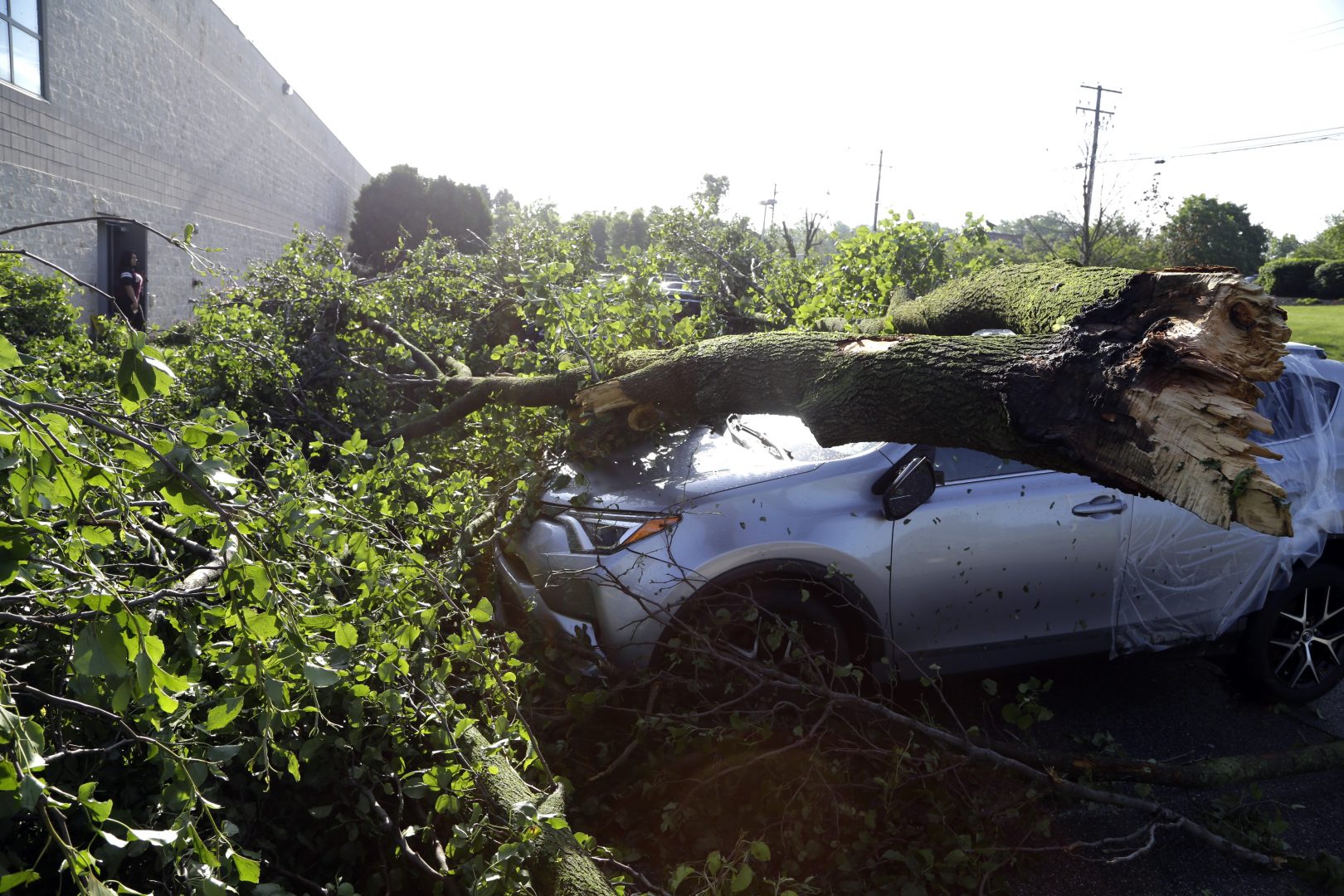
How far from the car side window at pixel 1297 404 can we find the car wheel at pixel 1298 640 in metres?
0.70

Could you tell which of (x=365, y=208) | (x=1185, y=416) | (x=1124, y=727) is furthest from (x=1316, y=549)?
(x=365, y=208)

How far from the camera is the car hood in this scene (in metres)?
3.89

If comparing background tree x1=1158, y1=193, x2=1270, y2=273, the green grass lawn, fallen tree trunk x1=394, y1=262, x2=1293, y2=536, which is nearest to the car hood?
fallen tree trunk x1=394, y1=262, x2=1293, y2=536

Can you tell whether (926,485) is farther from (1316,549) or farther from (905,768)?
→ (1316,549)

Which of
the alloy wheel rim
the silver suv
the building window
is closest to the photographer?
the silver suv

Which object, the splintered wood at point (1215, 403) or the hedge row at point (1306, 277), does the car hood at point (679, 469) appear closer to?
the splintered wood at point (1215, 403)

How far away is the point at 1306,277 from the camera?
4006 cm

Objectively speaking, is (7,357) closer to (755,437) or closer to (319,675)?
(319,675)

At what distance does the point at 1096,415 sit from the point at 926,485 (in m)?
1.58

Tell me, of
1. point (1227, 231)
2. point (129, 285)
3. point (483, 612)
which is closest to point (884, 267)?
point (483, 612)

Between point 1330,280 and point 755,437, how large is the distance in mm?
44492

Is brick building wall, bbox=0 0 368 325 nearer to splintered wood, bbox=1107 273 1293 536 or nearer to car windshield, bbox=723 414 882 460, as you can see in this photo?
car windshield, bbox=723 414 882 460

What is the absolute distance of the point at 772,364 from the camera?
3662 millimetres

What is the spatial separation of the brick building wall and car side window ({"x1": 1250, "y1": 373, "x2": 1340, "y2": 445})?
719 centimetres
